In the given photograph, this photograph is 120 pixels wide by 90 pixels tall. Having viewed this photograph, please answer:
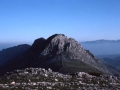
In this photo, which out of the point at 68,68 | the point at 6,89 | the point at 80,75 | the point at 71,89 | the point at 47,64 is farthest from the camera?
the point at 47,64

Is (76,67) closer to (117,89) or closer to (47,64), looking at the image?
(47,64)

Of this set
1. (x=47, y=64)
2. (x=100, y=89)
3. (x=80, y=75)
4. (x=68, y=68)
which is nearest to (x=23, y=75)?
(x=80, y=75)

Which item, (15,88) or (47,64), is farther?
(47,64)

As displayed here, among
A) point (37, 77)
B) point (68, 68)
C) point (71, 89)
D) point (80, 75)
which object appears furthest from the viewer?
point (68, 68)

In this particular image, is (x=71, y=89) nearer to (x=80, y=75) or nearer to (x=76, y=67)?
(x=80, y=75)

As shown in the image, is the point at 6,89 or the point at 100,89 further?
the point at 100,89

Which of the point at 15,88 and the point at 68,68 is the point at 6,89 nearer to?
the point at 15,88

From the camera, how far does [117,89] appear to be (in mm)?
42125

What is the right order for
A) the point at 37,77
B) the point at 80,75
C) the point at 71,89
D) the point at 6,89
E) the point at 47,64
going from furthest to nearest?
the point at 47,64, the point at 80,75, the point at 37,77, the point at 71,89, the point at 6,89

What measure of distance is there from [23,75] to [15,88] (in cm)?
1613

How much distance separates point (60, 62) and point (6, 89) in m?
159

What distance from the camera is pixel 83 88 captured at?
1629 inches

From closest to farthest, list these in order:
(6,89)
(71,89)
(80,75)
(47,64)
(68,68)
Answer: (6,89)
(71,89)
(80,75)
(68,68)
(47,64)

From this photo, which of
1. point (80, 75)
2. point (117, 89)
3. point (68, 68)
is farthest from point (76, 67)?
point (117, 89)
